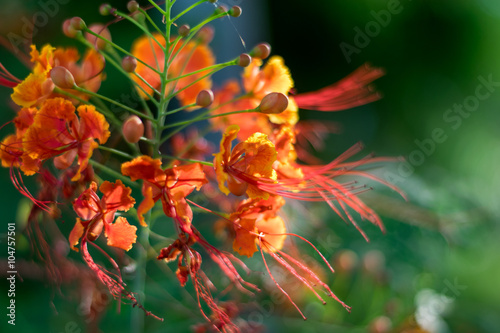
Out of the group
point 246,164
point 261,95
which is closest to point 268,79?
point 261,95

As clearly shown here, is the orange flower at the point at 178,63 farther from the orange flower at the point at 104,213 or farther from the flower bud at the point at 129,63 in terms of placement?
the orange flower at the point at 104,213

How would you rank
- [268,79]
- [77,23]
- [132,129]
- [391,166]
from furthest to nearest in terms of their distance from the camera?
1. [391,166]
2. [268,79]
3. [77,23]
4. [132,129]

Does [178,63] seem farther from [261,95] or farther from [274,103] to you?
[274,103]

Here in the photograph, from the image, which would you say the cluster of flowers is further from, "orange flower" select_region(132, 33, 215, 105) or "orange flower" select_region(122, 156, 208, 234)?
"orange flower" select_region(132, 33, 215, 105)

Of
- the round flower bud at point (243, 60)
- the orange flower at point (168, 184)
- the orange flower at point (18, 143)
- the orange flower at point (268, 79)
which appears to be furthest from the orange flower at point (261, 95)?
the orange flower at point (18, 143)

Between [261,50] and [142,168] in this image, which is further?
[261,50]

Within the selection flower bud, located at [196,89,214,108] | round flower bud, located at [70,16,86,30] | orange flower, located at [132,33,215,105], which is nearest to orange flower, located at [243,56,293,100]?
orange flower, located at [132,33,215,105]
